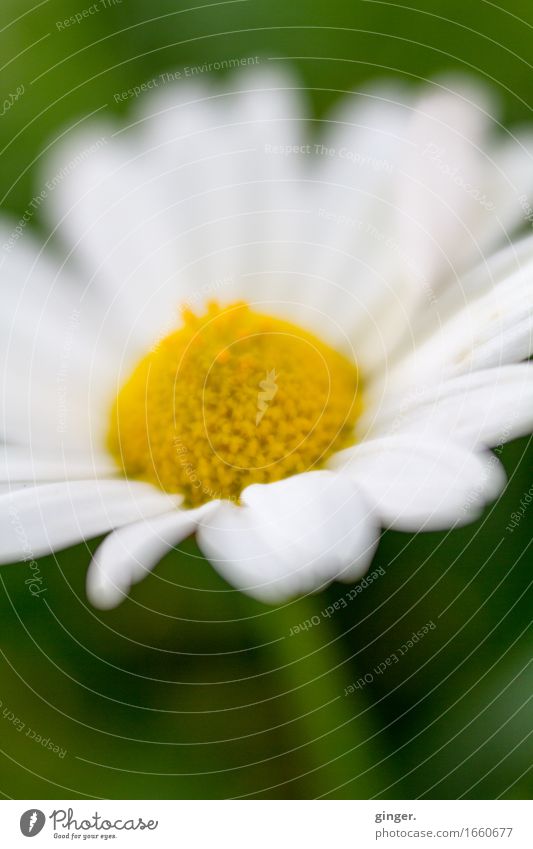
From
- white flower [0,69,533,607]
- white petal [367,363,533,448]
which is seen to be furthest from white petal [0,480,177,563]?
white petal [367,363,533,448]

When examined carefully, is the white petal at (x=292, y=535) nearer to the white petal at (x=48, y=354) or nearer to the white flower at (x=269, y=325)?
the white flower at (x=269, y=325)

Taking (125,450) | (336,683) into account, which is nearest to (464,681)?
(336,683)

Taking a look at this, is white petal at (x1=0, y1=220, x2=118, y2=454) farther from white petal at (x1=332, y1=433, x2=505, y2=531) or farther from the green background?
white petal at (x1=332, y1=433, x2=505, y2=531)

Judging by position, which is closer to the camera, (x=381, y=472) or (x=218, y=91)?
(x=381, y=472)

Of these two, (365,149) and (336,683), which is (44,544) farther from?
(365,149)

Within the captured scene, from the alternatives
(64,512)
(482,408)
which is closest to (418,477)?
(482,408)
